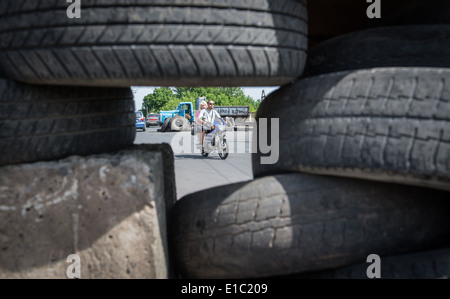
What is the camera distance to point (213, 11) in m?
1.44

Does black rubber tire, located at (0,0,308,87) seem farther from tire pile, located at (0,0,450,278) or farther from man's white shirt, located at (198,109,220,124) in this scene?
man's white shirt, located at (198,109,220,124)

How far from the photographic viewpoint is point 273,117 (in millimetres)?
1820

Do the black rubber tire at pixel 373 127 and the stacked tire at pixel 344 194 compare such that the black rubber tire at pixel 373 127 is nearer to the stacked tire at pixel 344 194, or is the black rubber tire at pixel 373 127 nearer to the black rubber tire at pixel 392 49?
the stacked tire at pixel 344 194

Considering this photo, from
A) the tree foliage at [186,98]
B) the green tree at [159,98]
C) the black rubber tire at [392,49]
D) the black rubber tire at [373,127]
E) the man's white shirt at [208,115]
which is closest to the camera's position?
the black rubber tire at [373,127]

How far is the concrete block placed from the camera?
1.50 metres

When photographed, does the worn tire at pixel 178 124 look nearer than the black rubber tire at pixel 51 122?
No

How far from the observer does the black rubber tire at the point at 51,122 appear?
153cm

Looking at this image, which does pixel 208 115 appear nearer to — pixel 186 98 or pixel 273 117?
pixel 273 117

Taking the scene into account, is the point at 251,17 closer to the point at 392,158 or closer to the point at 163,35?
the point at 163,35

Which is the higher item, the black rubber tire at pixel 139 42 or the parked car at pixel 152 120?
the black rubber tire at pixel 139 42

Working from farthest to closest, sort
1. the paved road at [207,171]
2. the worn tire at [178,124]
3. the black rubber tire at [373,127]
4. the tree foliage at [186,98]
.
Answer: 1. the tree foliage at [186,98]
2. the worn tire at [178,124]
3. the paved road at [207,171]
4. the black rubber tire at [373,127]

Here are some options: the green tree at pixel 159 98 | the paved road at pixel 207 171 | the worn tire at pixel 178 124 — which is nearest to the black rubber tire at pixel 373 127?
the paved road at pixel 207 171

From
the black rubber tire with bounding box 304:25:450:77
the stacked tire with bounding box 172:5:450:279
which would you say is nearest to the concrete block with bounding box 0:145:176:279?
the stacked tire with bounding box 172:5:450:279

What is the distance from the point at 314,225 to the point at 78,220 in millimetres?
897
